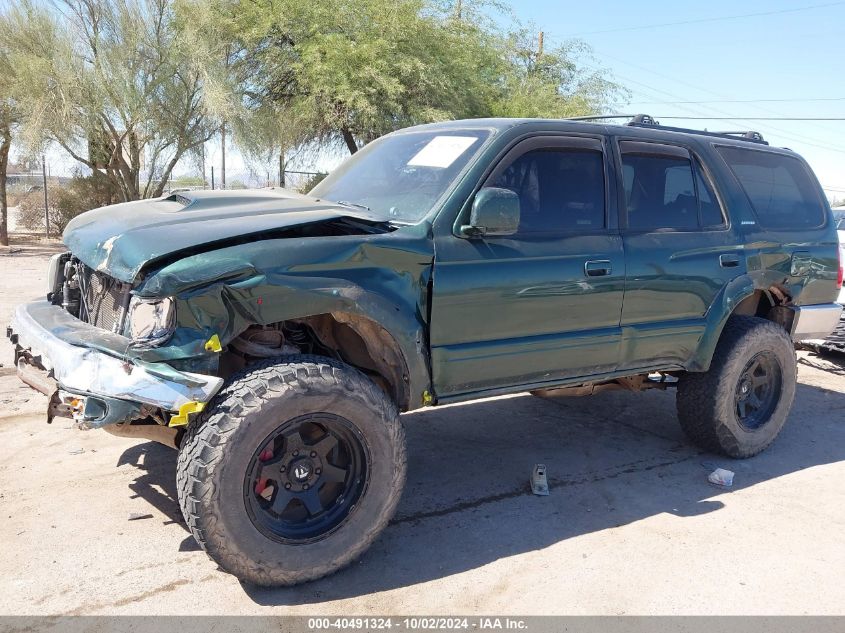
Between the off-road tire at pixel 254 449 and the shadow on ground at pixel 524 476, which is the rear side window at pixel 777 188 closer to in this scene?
the shadow on ground at pixel 524 476

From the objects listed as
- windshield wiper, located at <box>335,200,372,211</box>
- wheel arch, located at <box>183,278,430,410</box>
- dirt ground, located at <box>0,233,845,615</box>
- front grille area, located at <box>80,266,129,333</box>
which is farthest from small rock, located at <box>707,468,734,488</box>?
front grille area, located at <box>80,266,129,333</box>

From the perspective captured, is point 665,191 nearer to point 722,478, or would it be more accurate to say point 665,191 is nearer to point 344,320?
point 722,478

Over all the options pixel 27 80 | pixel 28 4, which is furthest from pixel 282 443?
pixel 28 4

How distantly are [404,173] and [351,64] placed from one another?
14456 mm

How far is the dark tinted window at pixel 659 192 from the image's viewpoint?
4469 mm

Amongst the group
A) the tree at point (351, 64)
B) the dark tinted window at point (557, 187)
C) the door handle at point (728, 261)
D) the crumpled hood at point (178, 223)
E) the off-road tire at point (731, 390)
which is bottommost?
the off-road tire at point (731, 390)

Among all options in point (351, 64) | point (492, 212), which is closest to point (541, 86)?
point (351, 64)

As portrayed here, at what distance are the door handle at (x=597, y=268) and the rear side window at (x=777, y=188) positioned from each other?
5.35 feet

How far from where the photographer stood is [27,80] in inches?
653

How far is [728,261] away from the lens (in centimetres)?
481

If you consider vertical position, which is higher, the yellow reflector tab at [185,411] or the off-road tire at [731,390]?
the yellow reflector tab at [185,411]

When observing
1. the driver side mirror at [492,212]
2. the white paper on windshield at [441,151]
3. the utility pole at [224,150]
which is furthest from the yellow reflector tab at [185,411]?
the utility pole at [224,150]

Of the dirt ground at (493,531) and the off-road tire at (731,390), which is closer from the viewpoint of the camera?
the dirt ground at (493,531)

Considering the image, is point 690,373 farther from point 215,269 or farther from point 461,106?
point 461,106
